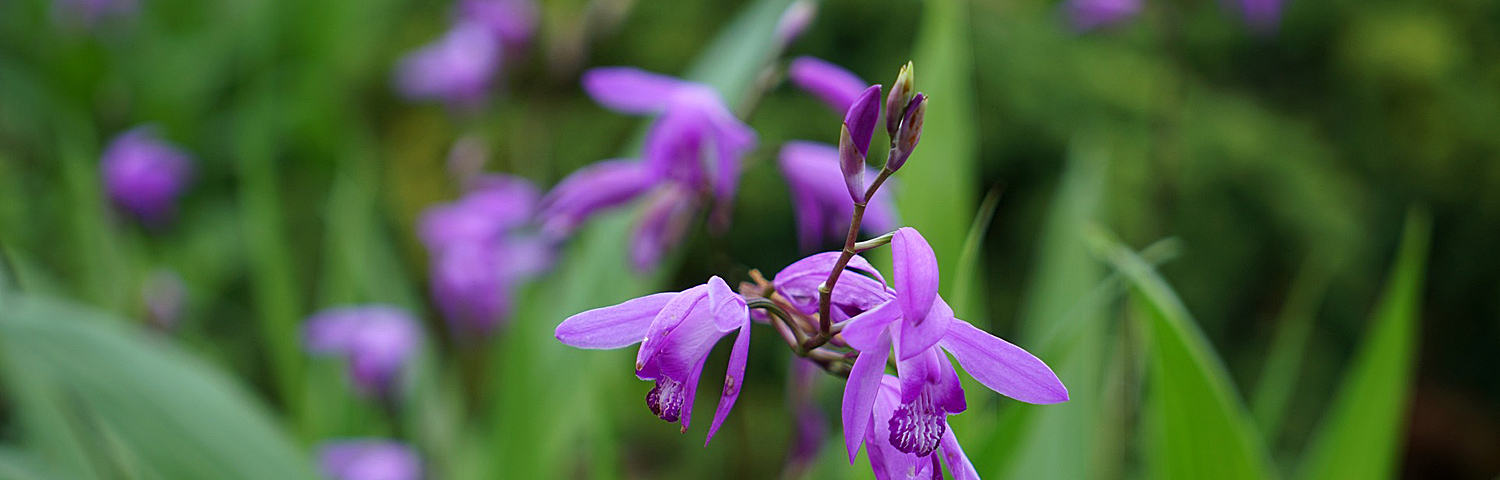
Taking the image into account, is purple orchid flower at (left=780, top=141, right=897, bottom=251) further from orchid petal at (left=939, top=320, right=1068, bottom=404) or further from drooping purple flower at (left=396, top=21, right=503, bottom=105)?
drooping purple flower at (left=396, top=21, right=503, bottom=105)

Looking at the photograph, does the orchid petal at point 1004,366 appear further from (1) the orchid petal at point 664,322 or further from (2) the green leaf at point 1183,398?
(2) the green leaf at point 1183,398

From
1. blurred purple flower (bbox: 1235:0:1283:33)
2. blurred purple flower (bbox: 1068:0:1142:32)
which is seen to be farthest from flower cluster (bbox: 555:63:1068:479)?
blurred purple flower (bbox: 1068:0:1142:32)

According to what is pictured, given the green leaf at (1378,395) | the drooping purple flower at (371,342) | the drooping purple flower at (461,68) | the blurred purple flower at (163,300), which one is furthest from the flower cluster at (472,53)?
the green leaf at (1378,395)

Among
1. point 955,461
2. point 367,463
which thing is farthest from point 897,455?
point 367,463

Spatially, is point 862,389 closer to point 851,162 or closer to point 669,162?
point 851,162

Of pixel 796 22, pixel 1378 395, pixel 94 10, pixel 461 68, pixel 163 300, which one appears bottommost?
pixel 1378 395

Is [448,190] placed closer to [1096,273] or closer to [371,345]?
[371,345]
